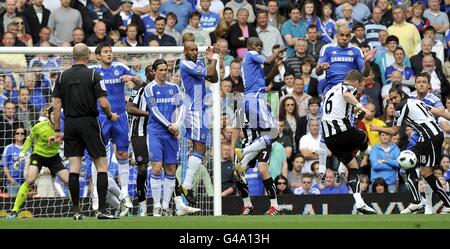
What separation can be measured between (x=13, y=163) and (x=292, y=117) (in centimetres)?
599

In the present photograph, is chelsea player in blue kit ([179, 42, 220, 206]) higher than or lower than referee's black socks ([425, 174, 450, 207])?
higher

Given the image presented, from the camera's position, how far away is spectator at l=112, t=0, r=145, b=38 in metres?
27.0

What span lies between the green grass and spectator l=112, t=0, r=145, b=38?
9.31 meters

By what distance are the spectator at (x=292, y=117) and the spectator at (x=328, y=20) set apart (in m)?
3.04

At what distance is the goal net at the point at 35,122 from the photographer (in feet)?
72.3

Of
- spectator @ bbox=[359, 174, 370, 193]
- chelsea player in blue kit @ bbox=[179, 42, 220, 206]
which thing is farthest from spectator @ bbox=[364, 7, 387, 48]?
chelsea player in blue kit @ bbox=[179, 42, 220, 206]

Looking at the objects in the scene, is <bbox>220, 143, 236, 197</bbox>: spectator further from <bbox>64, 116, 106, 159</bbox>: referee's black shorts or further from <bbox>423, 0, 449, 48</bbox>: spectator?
<bbox>423, 0, 449, 48</bbox>: spectator

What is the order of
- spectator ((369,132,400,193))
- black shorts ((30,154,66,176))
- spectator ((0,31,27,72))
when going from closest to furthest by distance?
black shorts ((30,154,66,176)) < spectator ((0,31,27,72)) < spectator ((369,132,400,193))

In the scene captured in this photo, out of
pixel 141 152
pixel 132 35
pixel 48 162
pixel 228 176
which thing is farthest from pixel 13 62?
pixel 228 176

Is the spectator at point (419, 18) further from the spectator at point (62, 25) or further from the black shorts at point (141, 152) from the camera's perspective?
the black shorts at point (141, 152)

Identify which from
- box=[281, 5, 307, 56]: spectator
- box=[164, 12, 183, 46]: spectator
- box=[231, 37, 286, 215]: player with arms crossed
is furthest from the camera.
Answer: box=[281, 5, 307, 56]: spectator

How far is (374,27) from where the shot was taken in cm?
2789
